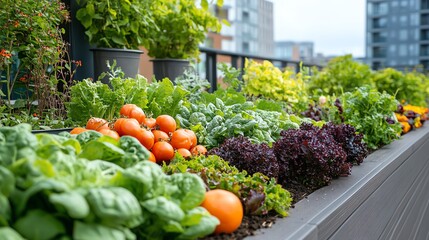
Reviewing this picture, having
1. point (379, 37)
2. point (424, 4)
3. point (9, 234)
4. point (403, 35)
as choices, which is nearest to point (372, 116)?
point (9, 234)

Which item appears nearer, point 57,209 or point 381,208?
point 57,209

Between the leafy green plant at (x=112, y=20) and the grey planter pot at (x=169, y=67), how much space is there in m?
0.87

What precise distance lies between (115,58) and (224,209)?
1.96 meters

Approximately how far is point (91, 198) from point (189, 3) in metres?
3.28

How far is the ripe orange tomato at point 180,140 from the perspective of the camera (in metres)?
2.07

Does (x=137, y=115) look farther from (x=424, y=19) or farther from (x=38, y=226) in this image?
(x=424, y=19)

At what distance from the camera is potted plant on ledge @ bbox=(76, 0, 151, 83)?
2939 millimetres

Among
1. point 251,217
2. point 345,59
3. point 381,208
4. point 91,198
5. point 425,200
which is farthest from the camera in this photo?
point 345,59

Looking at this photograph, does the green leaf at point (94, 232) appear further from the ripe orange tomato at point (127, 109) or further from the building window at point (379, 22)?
the building window at point (379, 22)

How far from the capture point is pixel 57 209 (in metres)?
0.90

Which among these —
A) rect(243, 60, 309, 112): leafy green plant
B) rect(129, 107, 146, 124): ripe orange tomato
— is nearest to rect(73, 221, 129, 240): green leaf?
rect(129, 107, 146, 124): ripe orange tomato

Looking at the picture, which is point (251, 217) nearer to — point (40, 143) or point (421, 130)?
point (40, 143)

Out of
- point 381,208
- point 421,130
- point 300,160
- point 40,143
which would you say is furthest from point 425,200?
point 40,143

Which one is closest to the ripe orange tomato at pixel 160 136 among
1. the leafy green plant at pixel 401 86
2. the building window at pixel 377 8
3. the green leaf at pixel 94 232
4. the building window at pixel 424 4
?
the green leaf at pixel 94 232
